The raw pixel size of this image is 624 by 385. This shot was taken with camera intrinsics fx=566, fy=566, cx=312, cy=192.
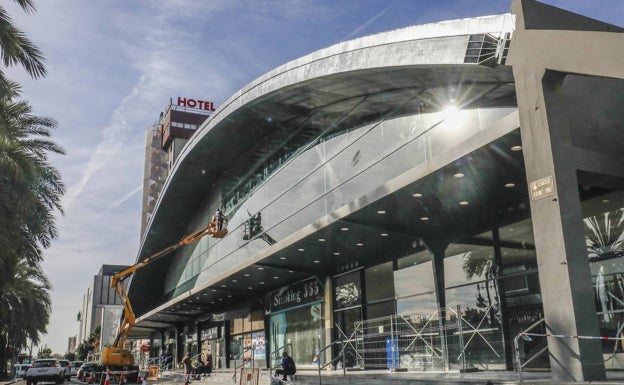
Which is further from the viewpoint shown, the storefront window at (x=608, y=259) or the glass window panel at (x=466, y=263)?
the glass window panel at (x=466, y=263)

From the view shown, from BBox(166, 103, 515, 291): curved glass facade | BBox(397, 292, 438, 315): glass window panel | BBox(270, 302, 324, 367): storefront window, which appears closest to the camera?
BBox(166, 103, 515, 291): curved glass facade

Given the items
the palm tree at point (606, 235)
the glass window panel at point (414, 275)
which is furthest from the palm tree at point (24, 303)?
Result: the palm tree at point (606, 235)

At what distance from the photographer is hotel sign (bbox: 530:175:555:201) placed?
33.9ft

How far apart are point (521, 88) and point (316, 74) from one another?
9960mm

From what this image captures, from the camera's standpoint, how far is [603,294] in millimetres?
12914

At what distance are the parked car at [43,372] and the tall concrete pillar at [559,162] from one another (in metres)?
30.0

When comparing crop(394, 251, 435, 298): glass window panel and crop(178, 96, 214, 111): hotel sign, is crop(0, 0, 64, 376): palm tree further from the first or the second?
crop(178, 96, 214, 111): hotel sign

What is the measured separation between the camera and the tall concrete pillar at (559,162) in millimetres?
9719

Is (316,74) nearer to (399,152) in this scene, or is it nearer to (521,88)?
(399,152)

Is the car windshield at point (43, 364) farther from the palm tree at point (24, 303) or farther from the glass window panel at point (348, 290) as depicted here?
the glass window panel at point (348, 290)

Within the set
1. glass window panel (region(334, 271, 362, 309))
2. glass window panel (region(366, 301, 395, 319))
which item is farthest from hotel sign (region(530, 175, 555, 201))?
glass window panel (region(334, 271, 362, 309))

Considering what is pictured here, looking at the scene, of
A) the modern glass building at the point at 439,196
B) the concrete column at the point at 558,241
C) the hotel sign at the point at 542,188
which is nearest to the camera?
the concrete column at the point at 558,241

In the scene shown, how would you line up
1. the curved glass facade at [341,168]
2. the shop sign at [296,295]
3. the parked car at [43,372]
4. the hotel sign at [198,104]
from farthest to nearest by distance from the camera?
the hotel sign at [198,104] < the parked car at [43,372] < the shop sign at [296,295] < the curved glass facade at [341,168]

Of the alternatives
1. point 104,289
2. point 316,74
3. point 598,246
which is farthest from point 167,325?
point 104,289
